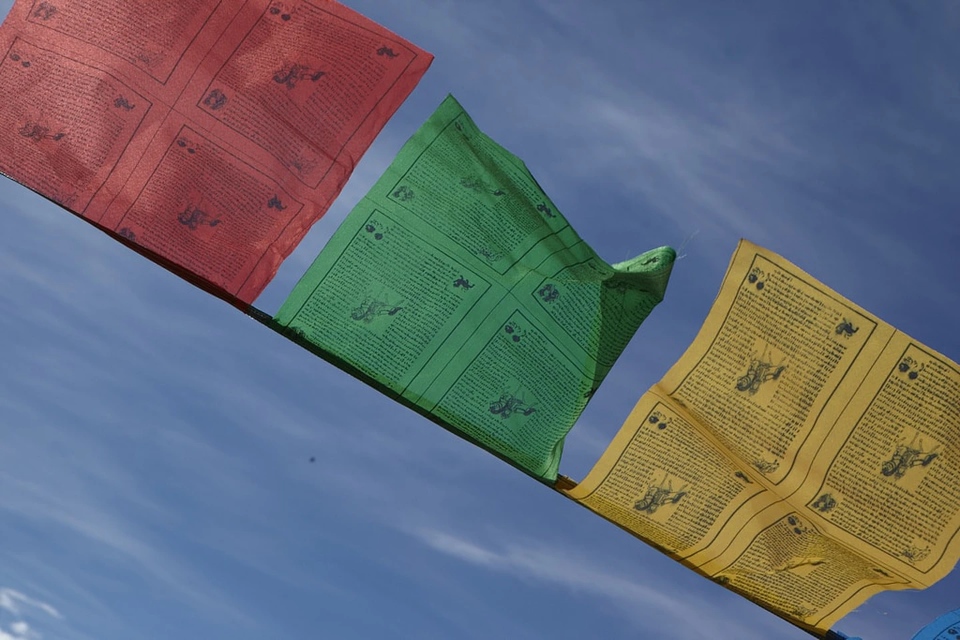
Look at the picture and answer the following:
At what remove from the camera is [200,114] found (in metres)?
2.00

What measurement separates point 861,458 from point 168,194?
1512mm

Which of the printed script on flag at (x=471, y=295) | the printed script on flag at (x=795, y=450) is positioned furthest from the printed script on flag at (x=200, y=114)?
the printed script on flag at (x=795, y=450)

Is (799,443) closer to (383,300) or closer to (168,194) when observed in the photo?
(383,300)

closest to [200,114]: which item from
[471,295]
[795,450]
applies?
[471,295]

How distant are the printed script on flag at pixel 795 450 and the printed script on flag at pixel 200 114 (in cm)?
83

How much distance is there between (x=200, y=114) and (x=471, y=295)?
26.9 inches

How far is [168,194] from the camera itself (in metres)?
1.98

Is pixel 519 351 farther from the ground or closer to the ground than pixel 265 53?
closer to the ground

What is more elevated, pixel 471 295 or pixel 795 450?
pixel 795 450

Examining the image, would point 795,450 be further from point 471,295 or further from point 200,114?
point 200,114

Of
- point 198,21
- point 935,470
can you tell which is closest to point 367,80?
point 198,21

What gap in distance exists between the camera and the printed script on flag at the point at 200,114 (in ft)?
6.48

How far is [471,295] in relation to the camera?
1981mm

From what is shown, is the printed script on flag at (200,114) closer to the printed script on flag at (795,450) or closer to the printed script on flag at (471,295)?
the printed script on flag at (471,295)
